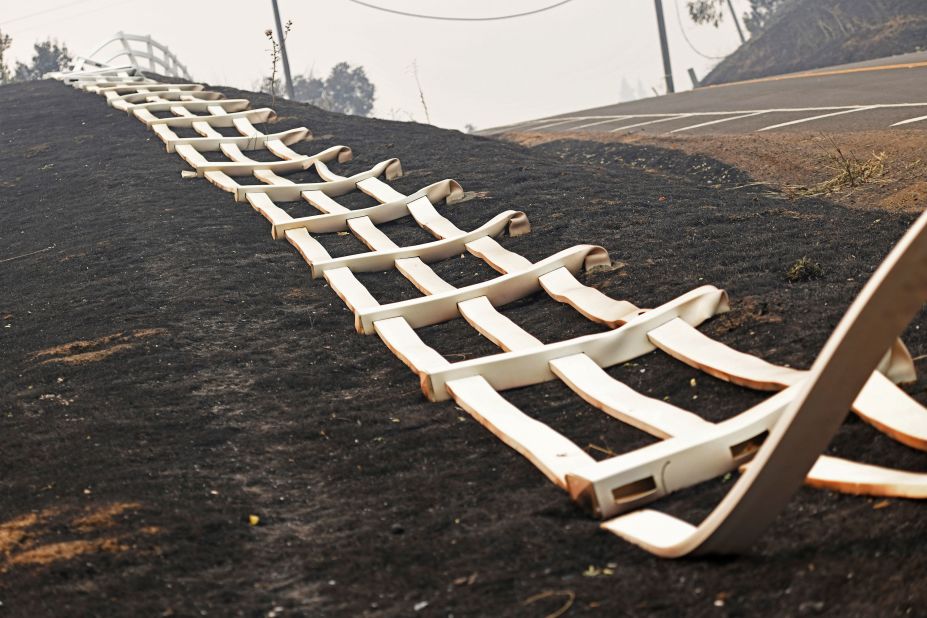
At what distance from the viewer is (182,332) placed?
5105 mm

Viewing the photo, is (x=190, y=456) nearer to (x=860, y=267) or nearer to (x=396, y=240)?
→ (x=860, y=267)

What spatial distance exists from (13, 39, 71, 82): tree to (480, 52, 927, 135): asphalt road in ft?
73.8

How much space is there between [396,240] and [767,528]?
15.2 ft

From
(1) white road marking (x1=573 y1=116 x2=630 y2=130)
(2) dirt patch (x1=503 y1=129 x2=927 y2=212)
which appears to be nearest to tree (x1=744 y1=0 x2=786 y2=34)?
(1) white road marking (x1=573 y1=116 x2=630 y2=130)

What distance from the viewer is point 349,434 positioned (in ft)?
12.8

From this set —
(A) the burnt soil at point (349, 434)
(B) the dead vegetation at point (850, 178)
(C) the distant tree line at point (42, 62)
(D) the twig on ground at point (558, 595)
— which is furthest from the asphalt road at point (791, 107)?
(C) the distant tree line at point (42, 62)

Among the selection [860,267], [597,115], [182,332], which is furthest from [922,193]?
[597,115]

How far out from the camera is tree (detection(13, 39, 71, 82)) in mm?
36625

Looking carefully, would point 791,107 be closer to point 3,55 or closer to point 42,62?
point 3,55

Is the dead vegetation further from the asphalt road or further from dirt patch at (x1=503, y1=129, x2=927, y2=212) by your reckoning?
the asphalt road

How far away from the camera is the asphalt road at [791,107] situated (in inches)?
453

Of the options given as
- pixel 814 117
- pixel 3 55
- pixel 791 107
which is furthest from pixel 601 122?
pixel 3 55

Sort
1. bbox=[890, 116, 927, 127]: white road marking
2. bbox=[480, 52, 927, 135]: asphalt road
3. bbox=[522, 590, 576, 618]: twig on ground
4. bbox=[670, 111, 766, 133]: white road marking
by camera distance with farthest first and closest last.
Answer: bbox=[670, 111, 766, 133]: white road marking, bbox=[480, 52, 927, 135]: asphalt road, bbox=[890, 116, 927, 127]: white road marking, bbox=[522, 590, 576, 618]: twig on ground

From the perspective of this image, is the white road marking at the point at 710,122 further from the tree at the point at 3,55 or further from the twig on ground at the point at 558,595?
the tree at the point at 3,55
